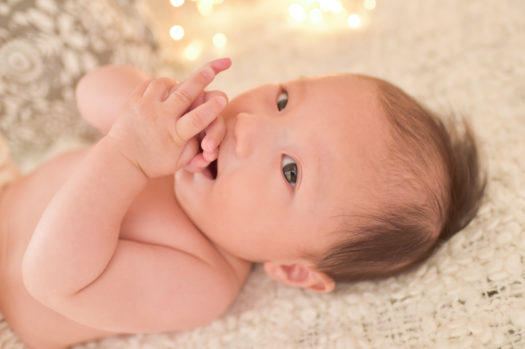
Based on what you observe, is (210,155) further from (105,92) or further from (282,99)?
(105,92)

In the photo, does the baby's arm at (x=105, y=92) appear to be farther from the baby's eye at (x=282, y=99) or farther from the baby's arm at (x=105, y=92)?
the baby's eye at (x=282, y=99)

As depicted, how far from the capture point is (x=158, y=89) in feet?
3.16

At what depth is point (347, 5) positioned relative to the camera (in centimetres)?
185

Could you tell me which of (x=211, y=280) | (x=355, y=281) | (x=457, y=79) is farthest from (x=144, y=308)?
(x=457, y=79)

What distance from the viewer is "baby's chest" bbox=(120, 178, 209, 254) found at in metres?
1.06

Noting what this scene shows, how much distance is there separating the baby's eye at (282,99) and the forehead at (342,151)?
3.1 inches

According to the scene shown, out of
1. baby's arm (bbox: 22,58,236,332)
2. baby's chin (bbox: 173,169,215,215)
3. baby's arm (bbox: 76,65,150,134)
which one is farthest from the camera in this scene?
baby's arm (bbox: 76,65,150,134)

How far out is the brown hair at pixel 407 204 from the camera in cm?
95

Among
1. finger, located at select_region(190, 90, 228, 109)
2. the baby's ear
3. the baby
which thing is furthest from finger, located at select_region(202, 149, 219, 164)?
the baby's ear

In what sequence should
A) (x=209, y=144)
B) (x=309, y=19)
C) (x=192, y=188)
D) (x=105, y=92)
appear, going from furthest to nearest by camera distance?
(x=309, y=19) → (x=105, y=92) → (x=192, y=188) → (x=209, y=144)

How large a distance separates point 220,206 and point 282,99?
0.27m

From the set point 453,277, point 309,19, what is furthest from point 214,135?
point 309,19

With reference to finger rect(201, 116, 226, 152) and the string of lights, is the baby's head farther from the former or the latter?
the string of lights

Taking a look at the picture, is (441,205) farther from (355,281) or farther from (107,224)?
(107,224)
